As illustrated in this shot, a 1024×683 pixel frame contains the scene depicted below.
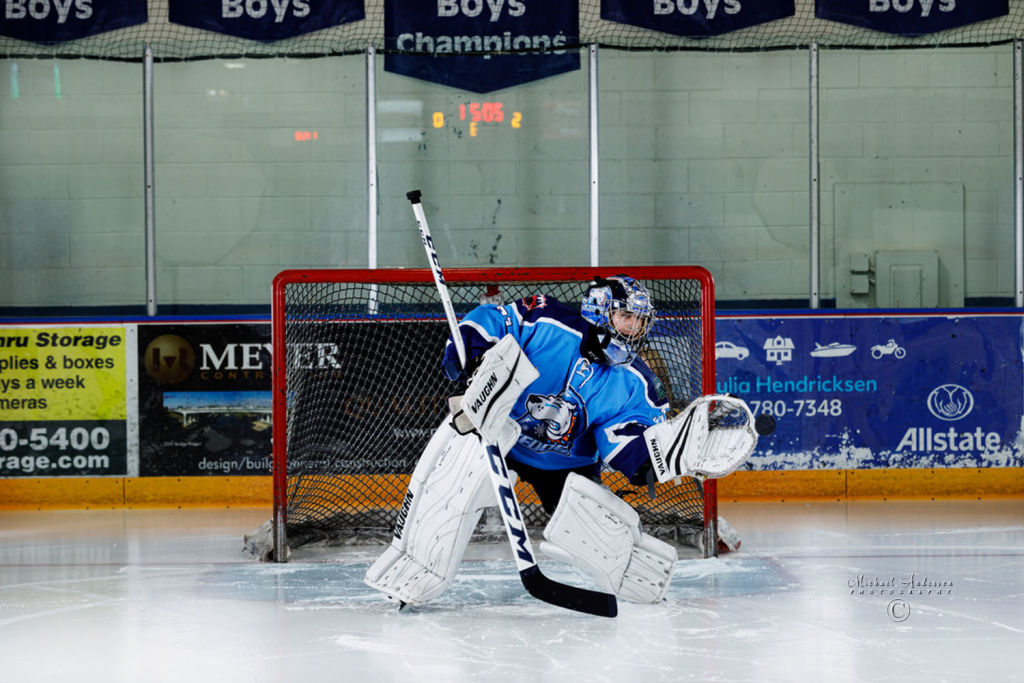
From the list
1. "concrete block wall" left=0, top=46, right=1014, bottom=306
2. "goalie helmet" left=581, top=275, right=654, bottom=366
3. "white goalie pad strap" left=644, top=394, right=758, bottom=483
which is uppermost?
"concrete block wall" left=0, top=46, right=1014, bottom=306

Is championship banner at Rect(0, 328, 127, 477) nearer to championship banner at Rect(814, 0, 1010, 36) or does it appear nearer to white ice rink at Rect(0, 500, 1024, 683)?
white ice rink at Rect(0, 500, 1024, 683)

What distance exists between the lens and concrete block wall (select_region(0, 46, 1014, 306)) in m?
7.37

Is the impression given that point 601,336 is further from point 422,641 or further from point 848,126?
point 848,126

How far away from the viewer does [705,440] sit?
3680mm

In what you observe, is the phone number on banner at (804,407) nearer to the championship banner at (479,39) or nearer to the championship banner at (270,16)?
the championship banner at (479,39)

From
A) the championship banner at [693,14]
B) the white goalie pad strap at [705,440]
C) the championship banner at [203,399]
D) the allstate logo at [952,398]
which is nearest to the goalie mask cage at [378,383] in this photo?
the championship banner at [203,399]

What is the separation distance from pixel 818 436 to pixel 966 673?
3.28 meters

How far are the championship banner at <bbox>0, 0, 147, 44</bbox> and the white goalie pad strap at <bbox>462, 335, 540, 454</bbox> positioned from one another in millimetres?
4223

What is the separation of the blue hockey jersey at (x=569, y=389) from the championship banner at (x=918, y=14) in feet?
12.7

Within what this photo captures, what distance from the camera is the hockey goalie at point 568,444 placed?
385cm

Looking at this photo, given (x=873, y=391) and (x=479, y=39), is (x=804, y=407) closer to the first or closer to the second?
(x=873, y=391)

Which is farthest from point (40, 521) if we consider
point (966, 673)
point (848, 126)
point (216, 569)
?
point (848, 126)

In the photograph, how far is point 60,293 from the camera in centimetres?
743

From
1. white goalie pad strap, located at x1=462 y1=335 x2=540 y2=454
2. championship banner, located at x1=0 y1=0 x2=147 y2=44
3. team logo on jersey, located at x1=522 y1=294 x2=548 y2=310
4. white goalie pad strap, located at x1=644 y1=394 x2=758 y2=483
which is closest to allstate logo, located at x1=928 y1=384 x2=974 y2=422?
white goalie pad strap, located at x1=644 y1=394 x2=758 y2=483
